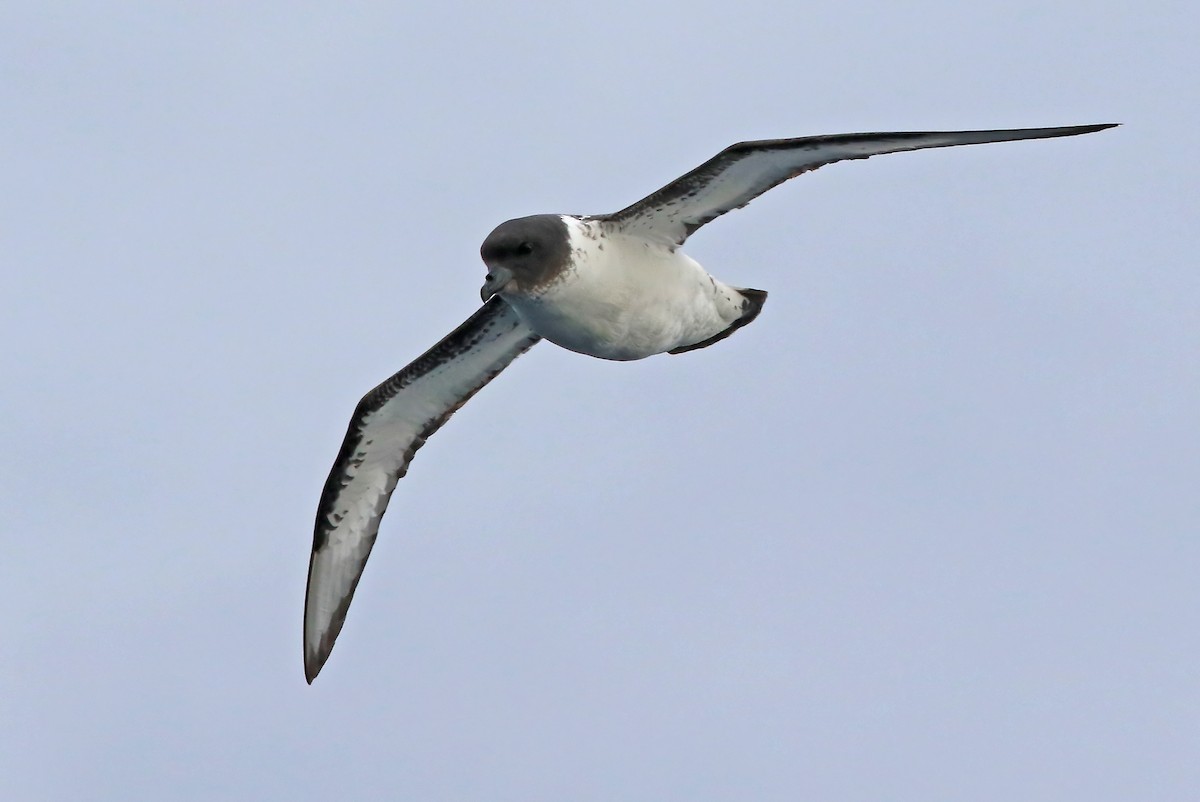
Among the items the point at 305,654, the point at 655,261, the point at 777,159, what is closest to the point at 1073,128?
the point at 777,159

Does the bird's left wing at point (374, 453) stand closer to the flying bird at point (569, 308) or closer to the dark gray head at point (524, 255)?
the flying bird at point (569, 308)

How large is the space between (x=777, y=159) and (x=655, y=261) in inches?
66.8

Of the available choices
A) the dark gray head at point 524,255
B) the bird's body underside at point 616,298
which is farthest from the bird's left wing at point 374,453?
the dark gray head at point 524,255

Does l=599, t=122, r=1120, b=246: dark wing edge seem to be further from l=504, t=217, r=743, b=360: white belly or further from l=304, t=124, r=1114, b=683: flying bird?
l=504, t=217, r=743, b=360: white belly

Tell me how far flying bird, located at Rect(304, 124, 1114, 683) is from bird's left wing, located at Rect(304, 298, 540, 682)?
0.02 m

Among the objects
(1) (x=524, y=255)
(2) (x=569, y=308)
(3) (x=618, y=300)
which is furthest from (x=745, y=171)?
(1) (x=524, y=255)

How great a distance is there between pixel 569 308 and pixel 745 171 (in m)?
2.33

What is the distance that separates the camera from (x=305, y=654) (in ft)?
64.7

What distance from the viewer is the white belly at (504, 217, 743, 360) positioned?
16234mm

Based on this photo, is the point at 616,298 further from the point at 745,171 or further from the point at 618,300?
the point at 745,171

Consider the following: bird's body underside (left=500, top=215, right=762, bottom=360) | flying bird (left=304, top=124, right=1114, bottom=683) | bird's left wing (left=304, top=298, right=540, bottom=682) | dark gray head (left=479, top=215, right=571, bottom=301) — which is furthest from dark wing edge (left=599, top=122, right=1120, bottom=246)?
bird's left wing (left=304, top=298, right=540, bottom=682)

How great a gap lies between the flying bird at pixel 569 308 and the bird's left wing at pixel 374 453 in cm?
2

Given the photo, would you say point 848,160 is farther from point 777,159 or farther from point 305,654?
point 305,654

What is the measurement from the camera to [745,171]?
16734 mm
